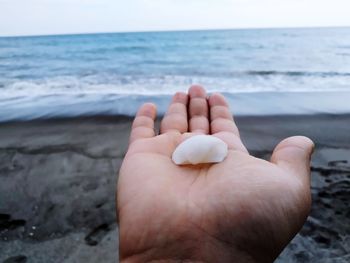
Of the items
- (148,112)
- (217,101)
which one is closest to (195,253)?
(148,112)

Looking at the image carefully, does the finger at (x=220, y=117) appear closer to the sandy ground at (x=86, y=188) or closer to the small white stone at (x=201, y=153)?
the small white stone at (x=201, y=153)

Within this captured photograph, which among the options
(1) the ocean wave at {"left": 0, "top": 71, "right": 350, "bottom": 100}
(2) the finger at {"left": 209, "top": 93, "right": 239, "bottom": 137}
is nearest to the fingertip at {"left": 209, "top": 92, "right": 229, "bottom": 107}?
(2) the finger at {"left": 209, "top": 93, "right": 239, "bottom": 137}

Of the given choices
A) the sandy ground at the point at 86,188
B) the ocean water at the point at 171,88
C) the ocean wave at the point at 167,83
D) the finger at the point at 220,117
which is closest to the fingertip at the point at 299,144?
the finger at the point at 220,117

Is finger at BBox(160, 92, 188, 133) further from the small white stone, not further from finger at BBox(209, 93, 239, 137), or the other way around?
the small white stone

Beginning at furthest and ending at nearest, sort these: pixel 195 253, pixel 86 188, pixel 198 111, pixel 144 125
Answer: pixel 86 188, pixel 198 111, pixel 144 125, pixel 195 253

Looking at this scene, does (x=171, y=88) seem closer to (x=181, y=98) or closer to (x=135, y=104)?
(x=135, y=104)
